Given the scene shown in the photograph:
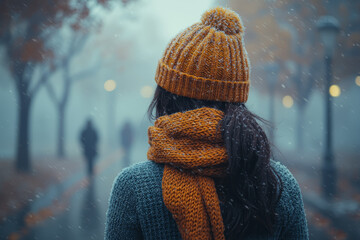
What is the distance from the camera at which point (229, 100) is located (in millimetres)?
1354

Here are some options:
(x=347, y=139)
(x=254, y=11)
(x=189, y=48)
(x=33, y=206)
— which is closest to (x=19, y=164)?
(x=33, y=206)

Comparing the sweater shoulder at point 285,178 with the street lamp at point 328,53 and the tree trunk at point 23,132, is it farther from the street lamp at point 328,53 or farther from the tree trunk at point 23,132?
the tree trunk at point 23,132

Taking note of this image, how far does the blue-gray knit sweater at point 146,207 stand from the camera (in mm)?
1229

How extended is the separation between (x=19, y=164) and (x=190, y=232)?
9.71m

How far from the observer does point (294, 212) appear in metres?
1.34

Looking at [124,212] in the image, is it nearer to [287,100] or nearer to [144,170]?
[144,170]

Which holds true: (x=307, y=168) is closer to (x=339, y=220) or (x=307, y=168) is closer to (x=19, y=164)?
(x=339, y=220)

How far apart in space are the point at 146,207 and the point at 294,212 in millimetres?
657

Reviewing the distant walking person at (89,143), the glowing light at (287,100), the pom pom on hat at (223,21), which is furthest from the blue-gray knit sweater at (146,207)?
the glowing light at (287,100)

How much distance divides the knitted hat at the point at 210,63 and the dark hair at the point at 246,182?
6.1 inches

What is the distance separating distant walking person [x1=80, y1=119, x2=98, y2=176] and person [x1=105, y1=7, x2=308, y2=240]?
8.21 metres

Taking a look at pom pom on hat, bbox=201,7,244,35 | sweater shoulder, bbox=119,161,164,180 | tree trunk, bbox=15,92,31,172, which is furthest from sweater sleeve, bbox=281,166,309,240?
tree trunk, bbox=15,92,31,172

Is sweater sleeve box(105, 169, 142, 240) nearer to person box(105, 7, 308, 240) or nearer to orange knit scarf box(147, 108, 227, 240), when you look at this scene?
person box(105, 7, 308, 240)

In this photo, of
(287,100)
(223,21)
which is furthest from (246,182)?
(287,100)
